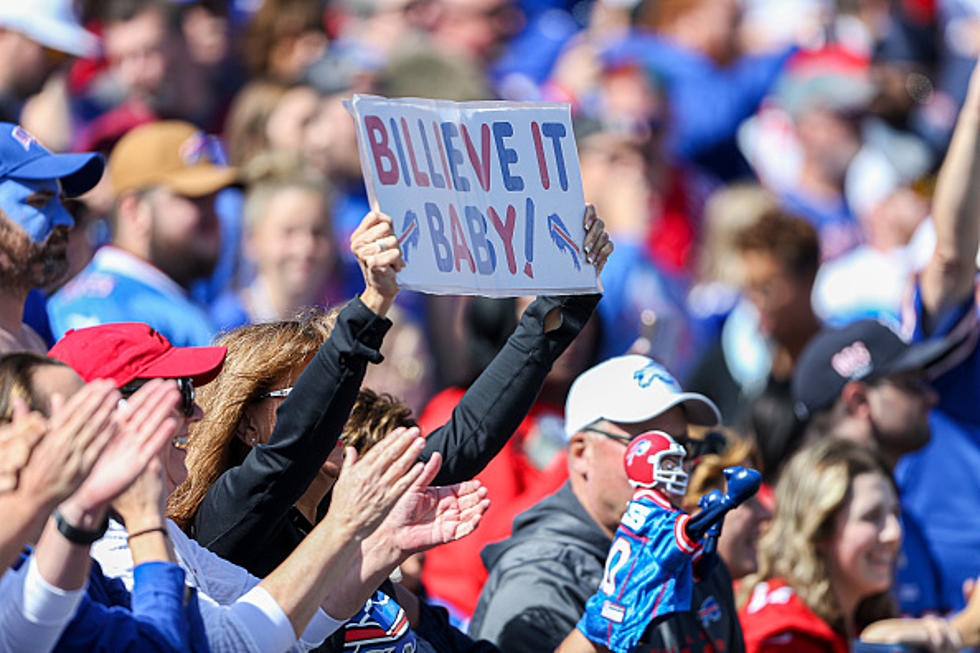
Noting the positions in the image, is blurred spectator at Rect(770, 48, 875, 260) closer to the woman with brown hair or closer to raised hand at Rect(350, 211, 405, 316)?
the woman with brown hair

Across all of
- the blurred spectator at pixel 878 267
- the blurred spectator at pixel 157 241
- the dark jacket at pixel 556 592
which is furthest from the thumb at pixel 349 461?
the blurred spectator at pixel 878 267

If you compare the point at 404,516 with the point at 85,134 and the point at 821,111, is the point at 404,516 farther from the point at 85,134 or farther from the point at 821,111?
the point at 821,111

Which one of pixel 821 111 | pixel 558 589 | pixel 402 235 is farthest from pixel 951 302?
pixel 821 111

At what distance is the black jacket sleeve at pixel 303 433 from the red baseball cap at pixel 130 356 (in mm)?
185

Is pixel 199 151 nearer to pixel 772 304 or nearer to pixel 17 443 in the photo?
pixel 772 304

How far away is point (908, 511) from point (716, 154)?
4236 millimetres

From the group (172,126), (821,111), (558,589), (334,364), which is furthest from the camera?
(821,111)

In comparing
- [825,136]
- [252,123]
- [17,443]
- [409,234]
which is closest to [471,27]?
[825,136]

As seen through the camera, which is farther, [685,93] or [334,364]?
[685,93]

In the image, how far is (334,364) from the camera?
3018 millimetres

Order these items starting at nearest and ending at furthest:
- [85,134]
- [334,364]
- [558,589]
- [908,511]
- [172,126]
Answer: [334,364], [558,589], [908,511], [172,126], [85,134]

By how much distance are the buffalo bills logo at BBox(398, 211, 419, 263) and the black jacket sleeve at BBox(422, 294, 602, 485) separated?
0.55 meters

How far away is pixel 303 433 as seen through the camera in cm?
304

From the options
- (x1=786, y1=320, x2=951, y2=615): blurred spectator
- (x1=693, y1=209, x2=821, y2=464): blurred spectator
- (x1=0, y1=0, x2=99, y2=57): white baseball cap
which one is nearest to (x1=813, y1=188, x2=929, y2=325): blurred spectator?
(x1=693, y1=209, x2=821, y2=464): blurred spectator
